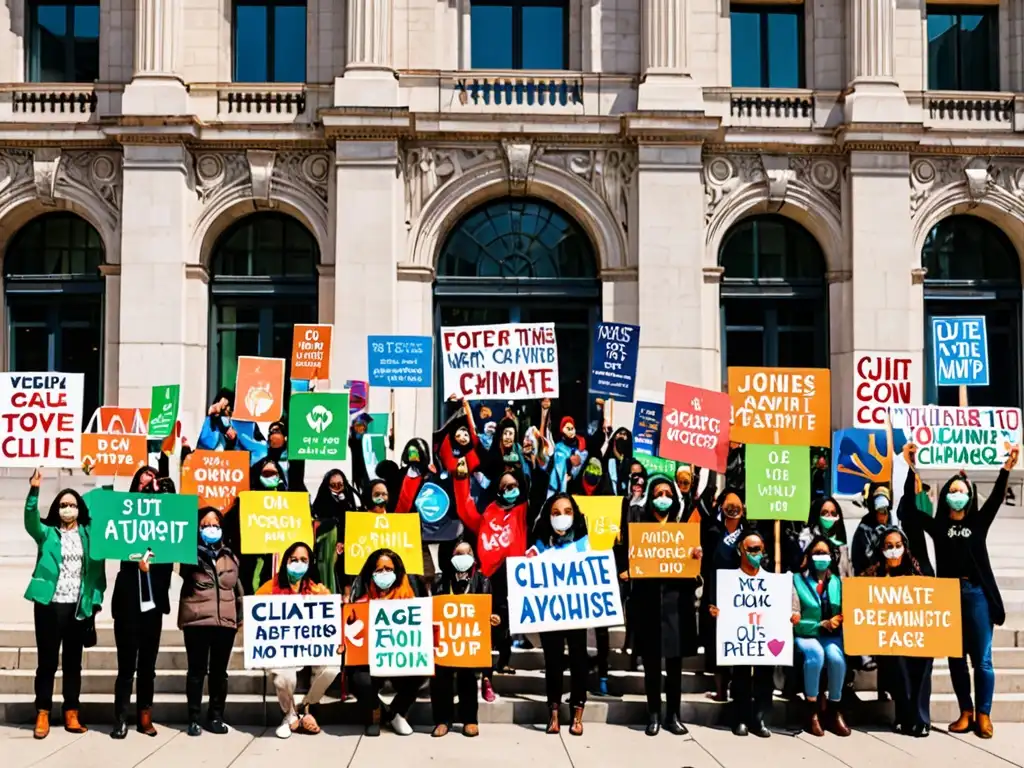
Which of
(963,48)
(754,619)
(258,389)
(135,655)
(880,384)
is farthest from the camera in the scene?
(963,48)

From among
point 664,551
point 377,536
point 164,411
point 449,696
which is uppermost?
point 164,411

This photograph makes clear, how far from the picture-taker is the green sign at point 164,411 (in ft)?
57.6

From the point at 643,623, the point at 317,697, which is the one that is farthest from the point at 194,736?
the point at 643,623

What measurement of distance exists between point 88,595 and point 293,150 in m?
14.6

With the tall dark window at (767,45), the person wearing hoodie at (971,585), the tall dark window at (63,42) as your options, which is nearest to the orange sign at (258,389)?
the person wearing hoodie at (971,585)

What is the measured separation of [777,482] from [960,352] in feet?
18.7

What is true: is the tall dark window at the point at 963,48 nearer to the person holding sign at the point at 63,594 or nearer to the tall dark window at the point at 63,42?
the tall dark window at the point at 63,42

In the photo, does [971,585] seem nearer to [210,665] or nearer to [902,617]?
[902,617]

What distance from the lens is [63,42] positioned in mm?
24547

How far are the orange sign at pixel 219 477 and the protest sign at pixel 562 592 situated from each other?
3534 millimetres

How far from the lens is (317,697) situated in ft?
36.0

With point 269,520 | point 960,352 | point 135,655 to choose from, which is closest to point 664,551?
point 269,520

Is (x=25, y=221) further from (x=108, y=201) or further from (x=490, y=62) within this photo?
(x=490, y=62)

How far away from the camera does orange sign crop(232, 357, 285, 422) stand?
17484 millimetres
